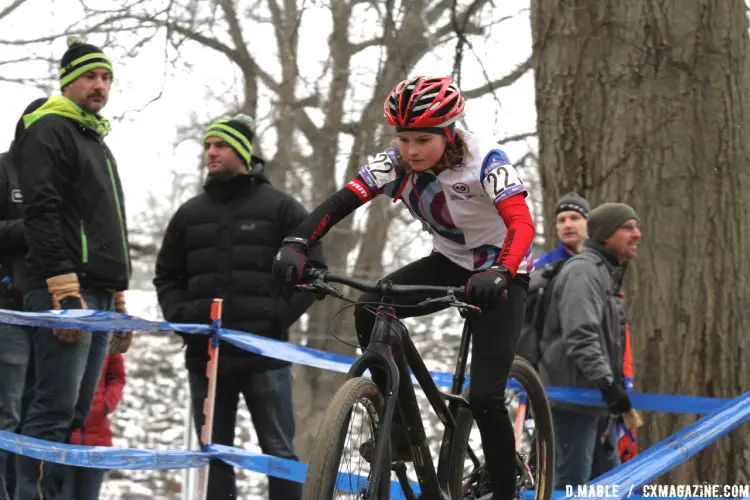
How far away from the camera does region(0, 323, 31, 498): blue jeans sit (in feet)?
19.6

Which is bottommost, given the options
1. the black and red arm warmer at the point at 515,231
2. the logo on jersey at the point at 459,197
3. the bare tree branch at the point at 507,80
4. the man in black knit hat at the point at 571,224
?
the black and red arm warmer at the point at 515,231

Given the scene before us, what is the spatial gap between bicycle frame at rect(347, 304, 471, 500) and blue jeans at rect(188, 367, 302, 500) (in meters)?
1.70

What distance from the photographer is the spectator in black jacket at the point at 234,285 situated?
21.1 ft

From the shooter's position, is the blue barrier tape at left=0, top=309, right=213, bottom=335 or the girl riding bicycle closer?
the girl riding bicycle

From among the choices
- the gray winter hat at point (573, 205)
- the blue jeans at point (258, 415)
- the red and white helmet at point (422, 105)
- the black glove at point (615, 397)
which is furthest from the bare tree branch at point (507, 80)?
the red and white helmet at point (422, 105)

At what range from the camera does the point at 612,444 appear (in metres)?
7.09

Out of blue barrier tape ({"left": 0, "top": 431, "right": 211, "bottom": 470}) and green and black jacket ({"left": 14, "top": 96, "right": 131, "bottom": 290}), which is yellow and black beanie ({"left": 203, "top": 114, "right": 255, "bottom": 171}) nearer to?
green and black jacket ({"left": 14, "top": 96, "right": 131, "bottom": 290})

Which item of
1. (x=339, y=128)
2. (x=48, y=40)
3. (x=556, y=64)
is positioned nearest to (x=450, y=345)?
(x=339, y=128)

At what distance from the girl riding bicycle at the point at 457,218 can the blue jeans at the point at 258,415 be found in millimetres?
1687

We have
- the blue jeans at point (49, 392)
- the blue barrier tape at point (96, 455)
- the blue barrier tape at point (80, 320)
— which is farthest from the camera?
the blue jeans at point (49, 392)

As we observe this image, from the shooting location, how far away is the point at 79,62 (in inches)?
234

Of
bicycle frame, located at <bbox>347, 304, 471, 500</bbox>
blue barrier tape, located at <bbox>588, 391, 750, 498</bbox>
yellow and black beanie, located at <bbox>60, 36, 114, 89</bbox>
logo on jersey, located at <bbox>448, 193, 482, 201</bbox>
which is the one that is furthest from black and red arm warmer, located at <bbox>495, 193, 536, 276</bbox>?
yellow and black beanie, located at <bbox>60, 36, 114, 89</bbox>

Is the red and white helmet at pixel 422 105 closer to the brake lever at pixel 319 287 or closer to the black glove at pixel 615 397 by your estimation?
the brake lever at pixel 319 287

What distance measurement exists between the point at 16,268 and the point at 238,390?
1.45m
